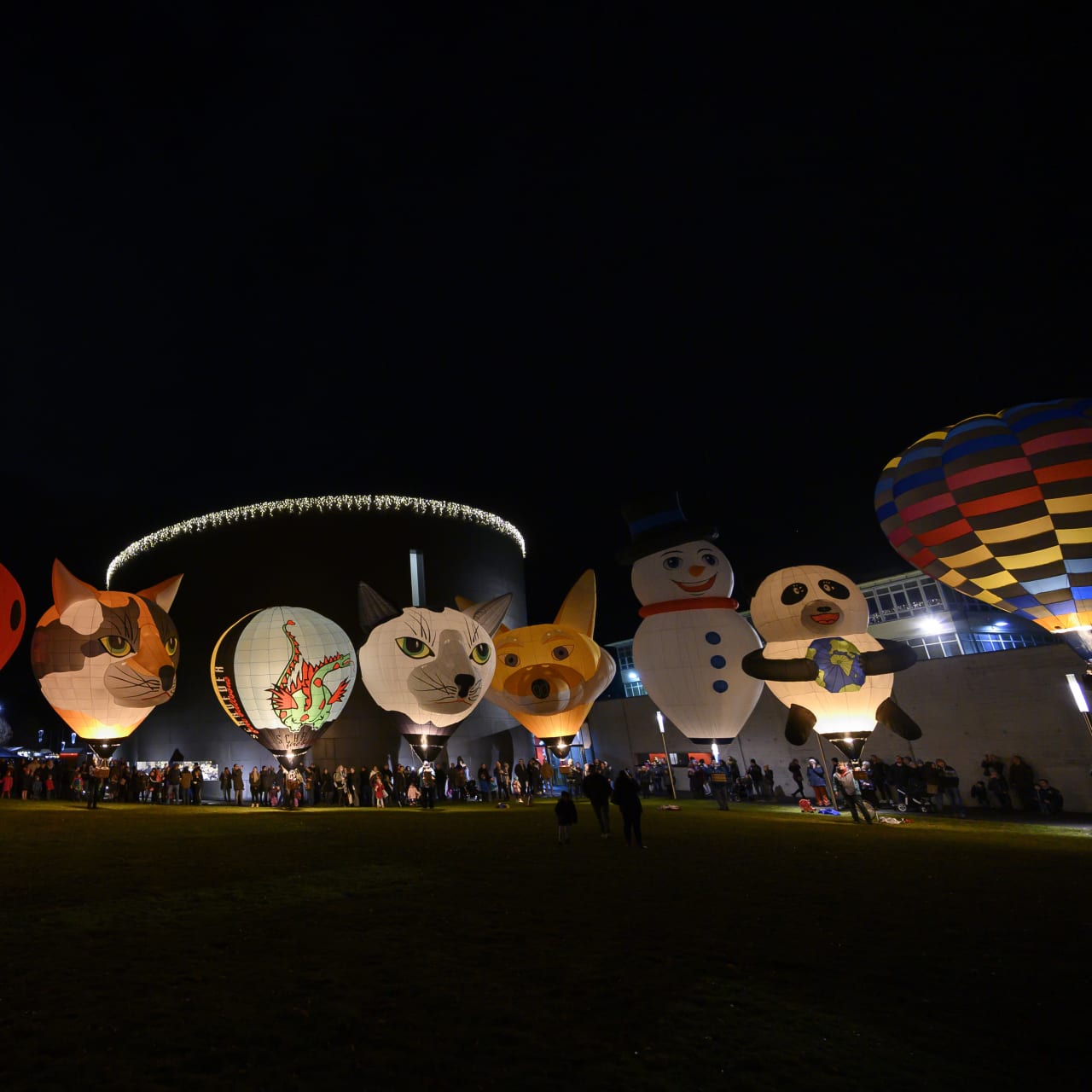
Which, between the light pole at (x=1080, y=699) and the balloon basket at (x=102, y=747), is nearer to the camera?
the light pole at (x=1080, y=699)

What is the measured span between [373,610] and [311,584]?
1599 cm

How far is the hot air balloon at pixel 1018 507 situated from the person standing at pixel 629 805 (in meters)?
10.4

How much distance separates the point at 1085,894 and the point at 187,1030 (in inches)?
335

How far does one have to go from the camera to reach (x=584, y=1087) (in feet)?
10.5

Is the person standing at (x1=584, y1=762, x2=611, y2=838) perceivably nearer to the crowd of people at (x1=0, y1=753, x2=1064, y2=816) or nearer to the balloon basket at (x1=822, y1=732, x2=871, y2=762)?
the crowd of people at (x1=0, y1=753, x2=1064, y2=816)

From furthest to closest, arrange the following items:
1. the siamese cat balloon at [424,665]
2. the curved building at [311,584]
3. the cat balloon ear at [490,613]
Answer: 1. the curved building at [311,584]
2. the cat balloon ear at [490,613]
3. the siamese cat balloon at [424,665]

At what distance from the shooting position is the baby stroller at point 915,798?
16531 mm

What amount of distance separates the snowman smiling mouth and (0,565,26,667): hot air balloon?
16318 mm

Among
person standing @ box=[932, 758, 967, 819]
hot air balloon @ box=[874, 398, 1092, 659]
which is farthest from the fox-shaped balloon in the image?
hot air balloon @ box=[874, 398, 1092, 659]

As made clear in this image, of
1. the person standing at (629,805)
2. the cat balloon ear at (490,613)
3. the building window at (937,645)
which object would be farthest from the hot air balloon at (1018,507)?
the cat balloon ear at (490,613)

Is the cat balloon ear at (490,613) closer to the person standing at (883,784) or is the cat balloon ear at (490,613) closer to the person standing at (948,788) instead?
the person standing at (883,784)

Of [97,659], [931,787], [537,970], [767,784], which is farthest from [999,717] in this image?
[97,659]

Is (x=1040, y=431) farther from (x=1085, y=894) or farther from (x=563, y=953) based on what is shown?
(x=563, y=953)

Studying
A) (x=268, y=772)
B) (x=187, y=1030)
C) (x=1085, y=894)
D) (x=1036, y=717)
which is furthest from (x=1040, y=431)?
(x=268, y=772)
